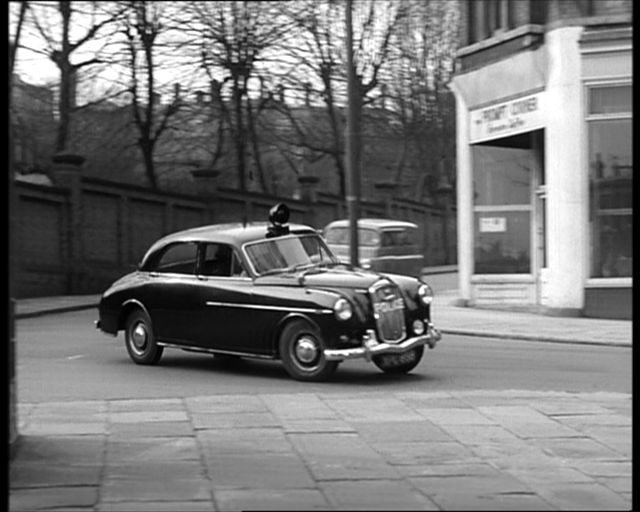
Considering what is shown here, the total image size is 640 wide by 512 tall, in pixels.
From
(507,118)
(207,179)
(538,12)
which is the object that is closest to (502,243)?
(507,118)

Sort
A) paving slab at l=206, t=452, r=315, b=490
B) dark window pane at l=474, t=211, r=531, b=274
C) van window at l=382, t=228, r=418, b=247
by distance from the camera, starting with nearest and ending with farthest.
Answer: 1. paving slab at l=206, t=452, r=315, b=490
2. dark window pane at l=474, t=211, r=531, b=274
3. van window at l=382, t=228, r=418, b=247

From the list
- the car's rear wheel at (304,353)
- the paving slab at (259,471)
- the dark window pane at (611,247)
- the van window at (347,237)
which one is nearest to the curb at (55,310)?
the van window at (347,237)

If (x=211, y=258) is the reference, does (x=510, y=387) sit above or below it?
below

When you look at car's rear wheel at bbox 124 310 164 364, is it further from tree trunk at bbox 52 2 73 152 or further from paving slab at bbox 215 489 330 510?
paving slab at bbox 215 489 330 510

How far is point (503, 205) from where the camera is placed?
2288 cm

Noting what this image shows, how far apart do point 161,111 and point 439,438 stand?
9.98 feet

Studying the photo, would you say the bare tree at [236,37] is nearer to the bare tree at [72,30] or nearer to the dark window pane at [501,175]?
the bare tree at [72,30]

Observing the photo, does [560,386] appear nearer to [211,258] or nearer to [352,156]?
[211,258]

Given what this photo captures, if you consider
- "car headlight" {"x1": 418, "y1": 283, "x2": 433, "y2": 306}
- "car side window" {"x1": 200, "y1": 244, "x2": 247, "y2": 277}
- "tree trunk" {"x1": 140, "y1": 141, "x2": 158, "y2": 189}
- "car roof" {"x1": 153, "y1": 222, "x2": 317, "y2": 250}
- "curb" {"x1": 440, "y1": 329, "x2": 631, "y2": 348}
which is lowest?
"curb" {"x1": 440, "y1": 329, "x2": 631, "y2": 348}

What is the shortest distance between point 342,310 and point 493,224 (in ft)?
41.3

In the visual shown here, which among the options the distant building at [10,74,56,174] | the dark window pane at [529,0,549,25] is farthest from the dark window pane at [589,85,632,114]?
the distant building at [10,74,56,174]

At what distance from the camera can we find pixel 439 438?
7801mm

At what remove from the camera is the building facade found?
19500mm

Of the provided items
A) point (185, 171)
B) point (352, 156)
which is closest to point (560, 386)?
point (185, 171)
